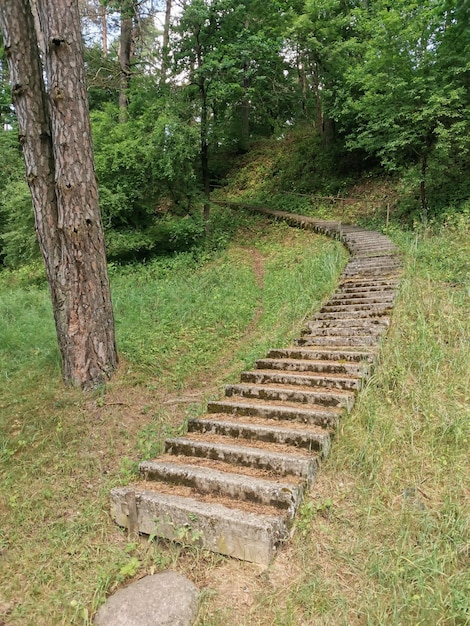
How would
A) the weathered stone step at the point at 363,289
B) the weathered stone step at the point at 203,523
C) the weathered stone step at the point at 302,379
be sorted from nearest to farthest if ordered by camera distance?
1. the weathered stone step at the point at 203,523
2. the weathered stone step at the point at 302,379
3. the weathered stone step at the point at 363,289

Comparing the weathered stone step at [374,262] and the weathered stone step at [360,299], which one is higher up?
the weathered stone step at [374,262]

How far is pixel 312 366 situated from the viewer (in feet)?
14.4

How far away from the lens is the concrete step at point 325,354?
429cm

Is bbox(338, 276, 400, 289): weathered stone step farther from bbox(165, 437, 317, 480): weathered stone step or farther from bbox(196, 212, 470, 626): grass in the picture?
bbox(165, 437, 317, 480): weathered stone step

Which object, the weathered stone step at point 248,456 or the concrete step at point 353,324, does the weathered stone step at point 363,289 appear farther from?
the weathered stone step at point 248,456

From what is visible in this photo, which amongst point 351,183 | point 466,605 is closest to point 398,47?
point 351,183

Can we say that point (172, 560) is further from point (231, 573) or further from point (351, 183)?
point (351, 183)

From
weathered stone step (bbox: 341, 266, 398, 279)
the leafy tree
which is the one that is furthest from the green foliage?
weathered stone step (bbox: 341, 266, 398, 279)

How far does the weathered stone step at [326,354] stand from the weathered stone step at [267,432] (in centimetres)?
121

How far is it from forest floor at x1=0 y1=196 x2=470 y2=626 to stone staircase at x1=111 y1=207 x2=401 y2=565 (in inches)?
4.8

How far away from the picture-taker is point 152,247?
432 inches

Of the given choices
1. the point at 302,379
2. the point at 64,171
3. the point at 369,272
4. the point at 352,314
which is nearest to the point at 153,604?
the point at 302,379

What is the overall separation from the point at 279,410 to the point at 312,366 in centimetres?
90

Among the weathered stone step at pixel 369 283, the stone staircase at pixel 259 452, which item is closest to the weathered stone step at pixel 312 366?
the stone staircase at pixel 259 452
